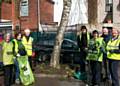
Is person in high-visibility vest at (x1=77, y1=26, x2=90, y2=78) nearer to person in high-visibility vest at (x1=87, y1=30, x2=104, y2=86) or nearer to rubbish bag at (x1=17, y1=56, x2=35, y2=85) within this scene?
person in high-visibility vest at (x1=87, y1=30, x2=104, y2=86)

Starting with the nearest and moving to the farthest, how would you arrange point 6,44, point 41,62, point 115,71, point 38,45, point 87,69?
1. point 115,71
2. point 6,44
3. point 87,69
4. point 41,62
5. point 38,45

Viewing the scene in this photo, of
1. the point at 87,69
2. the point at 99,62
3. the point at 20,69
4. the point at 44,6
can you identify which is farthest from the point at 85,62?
the point at 44,6

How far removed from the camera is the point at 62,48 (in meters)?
21.4

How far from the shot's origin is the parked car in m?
19.6

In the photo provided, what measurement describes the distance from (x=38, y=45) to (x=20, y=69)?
9.48 meters

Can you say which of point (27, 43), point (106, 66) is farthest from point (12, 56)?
point (106, 66)

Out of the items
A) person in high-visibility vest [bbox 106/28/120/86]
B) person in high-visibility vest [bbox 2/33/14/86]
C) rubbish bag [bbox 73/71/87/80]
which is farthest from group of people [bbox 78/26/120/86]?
person in high-visibility vest [bbox 2/33/14/86]

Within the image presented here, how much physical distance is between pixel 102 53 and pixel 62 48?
7.57m

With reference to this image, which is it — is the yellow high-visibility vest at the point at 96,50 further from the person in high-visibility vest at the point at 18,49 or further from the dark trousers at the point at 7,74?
the dark trousers at the point at 7,74

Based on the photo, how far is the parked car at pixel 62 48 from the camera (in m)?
19.6

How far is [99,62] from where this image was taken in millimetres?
14039

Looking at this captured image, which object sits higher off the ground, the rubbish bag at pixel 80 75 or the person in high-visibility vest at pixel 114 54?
the person in high-visibility vest at pixel 114 54

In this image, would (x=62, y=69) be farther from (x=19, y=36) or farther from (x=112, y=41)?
(x=112, y=41)

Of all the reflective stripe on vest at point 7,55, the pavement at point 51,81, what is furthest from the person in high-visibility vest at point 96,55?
the reflective stripe on vest at point 7,55
